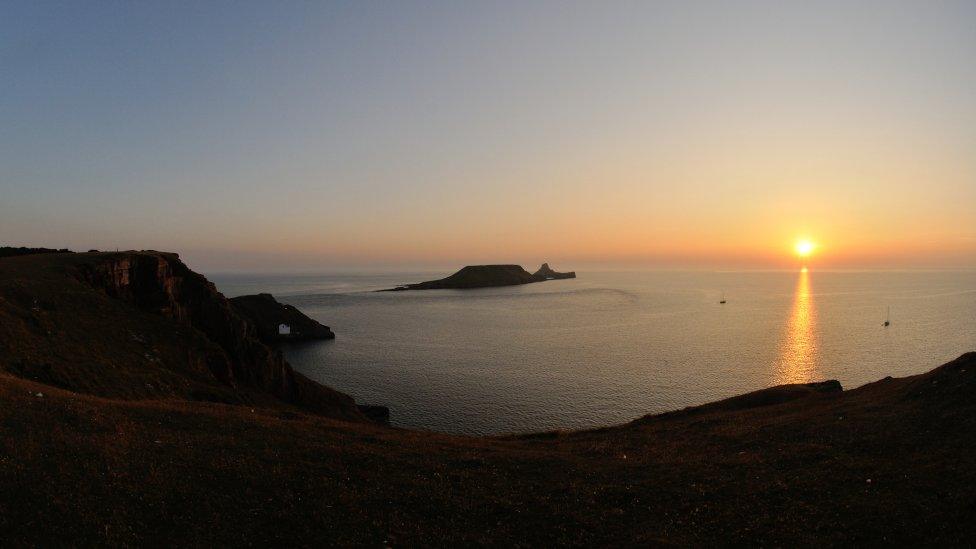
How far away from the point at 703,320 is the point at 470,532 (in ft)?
512

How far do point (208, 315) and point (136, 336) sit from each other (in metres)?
15.3

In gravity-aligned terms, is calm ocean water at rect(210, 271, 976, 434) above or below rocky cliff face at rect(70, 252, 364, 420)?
below

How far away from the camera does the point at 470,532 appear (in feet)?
57.1

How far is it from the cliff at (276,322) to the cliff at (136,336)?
65.3 meters

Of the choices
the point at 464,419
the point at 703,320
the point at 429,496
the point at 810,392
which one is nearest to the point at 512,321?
the point at 703,320

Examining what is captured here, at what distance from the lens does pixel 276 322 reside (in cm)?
13300

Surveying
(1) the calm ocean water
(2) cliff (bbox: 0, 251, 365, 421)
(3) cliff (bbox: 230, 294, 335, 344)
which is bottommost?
(1) the calm ocean water

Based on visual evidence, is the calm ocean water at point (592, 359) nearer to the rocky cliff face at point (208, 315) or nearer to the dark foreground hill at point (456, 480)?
the rocky cliff face at point (208, 315)

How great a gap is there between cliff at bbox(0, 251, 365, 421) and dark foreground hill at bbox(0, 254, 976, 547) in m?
1.58

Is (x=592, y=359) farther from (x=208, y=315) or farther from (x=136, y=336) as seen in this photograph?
(x=136, y=336)

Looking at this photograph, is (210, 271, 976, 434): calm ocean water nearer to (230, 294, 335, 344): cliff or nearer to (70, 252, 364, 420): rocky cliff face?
(230, 294, 335, 344): cliff

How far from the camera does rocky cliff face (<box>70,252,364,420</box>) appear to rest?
52875 mm

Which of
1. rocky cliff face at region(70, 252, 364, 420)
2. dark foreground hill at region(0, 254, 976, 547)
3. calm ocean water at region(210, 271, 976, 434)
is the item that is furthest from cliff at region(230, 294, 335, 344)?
dark foreground hill at region(0, 254, 976, 547)

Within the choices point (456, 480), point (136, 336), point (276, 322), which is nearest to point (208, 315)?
point (136, 336)
